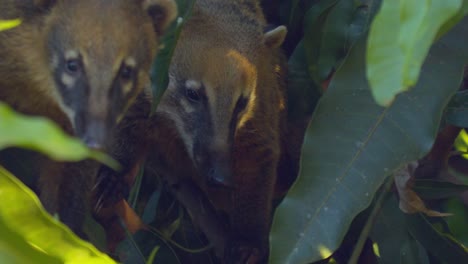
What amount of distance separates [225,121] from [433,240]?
3.15 feet

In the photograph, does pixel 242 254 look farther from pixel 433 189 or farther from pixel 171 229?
pixel 433 189

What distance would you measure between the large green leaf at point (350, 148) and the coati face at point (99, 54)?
0.61 metres

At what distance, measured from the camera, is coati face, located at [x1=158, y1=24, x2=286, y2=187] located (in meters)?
3.20

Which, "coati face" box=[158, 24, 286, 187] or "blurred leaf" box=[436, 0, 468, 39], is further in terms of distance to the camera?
"coati face" box=[158, 24, 286, 187]

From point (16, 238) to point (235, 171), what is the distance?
2.31 meters

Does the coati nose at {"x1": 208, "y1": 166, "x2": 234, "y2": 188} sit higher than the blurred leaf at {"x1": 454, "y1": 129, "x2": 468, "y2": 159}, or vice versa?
the coati nose at {"x1": 208, "y1": 166, "x2": 234, "y2": 188}

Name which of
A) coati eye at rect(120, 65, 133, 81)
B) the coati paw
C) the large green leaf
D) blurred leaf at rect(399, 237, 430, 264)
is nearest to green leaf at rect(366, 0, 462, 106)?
the large green leaf

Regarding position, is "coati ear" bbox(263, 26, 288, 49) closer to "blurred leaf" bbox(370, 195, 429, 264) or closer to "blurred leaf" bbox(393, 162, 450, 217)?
"blurred leaf" bbox(370, 195, 429, 264)

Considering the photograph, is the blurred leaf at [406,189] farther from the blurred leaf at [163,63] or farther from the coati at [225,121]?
the blurred leaf at [163,63]

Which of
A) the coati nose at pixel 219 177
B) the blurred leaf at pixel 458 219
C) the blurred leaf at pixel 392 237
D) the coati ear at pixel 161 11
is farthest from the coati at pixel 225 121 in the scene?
the blurred leaf at pixel 458 219

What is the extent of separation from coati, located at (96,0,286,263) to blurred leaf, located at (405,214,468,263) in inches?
29.3

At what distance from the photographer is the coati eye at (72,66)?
100 inches

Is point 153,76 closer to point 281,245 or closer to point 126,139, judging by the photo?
point 281,245

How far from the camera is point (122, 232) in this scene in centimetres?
334
